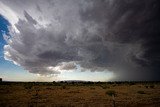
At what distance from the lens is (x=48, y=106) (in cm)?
2402

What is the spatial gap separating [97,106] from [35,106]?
323 inches

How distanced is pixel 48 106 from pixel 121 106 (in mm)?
9851

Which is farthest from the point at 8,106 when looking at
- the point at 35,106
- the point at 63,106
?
the point at 63,106

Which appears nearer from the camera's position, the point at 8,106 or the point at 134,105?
the point at 8,106

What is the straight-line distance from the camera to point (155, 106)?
76.6 feet

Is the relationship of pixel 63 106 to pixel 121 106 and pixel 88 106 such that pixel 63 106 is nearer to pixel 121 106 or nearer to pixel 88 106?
pixel 88 106

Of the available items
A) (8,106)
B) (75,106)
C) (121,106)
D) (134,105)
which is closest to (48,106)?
(75,106)

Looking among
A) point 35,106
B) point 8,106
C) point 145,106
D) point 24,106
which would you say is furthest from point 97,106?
point 8,106

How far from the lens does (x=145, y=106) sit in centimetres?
2409

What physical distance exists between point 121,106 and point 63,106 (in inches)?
308

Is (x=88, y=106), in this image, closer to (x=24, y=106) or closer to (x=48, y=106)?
(x=48, y=106)

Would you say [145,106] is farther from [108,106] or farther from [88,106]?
[88,106]

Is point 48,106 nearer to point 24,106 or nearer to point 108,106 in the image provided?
point 24,106

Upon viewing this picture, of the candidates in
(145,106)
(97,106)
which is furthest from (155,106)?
(97,106)
